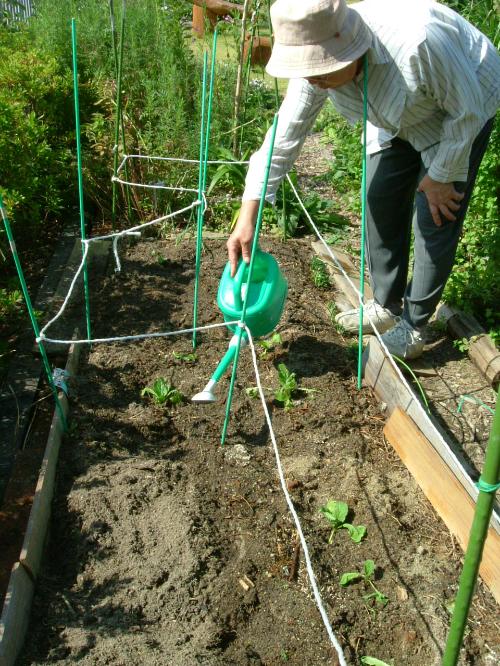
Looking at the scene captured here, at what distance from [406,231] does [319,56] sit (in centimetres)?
118

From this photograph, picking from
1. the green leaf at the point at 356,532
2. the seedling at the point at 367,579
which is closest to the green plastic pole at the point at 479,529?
the seedling at the point at 367,579

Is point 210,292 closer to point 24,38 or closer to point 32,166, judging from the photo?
point 32,166

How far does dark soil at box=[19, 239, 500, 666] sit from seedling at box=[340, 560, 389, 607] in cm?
2

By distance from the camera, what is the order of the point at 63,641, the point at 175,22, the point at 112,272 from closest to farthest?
1. the point at 63,641
2. the point at 112,272
3. the point at 175,22

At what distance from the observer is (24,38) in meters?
5.29

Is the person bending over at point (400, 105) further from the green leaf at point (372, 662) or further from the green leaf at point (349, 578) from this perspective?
the green leaf at point (372, 662)

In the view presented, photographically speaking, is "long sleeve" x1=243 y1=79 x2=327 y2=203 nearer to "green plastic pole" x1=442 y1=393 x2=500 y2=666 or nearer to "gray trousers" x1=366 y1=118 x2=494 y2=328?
"gray trousers" x1=366 y1=118 x2=494 y2=328

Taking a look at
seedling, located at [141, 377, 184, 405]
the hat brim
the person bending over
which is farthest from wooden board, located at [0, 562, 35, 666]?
the hat brim

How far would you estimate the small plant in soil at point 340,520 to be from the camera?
7.68 feet

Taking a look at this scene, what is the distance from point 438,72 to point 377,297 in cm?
129

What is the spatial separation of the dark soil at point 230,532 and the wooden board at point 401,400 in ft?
0.28

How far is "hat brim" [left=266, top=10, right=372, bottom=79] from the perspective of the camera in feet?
6.91

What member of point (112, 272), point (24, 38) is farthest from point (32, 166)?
point (24, 38)

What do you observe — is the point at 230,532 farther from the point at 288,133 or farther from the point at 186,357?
the point at 288,133
